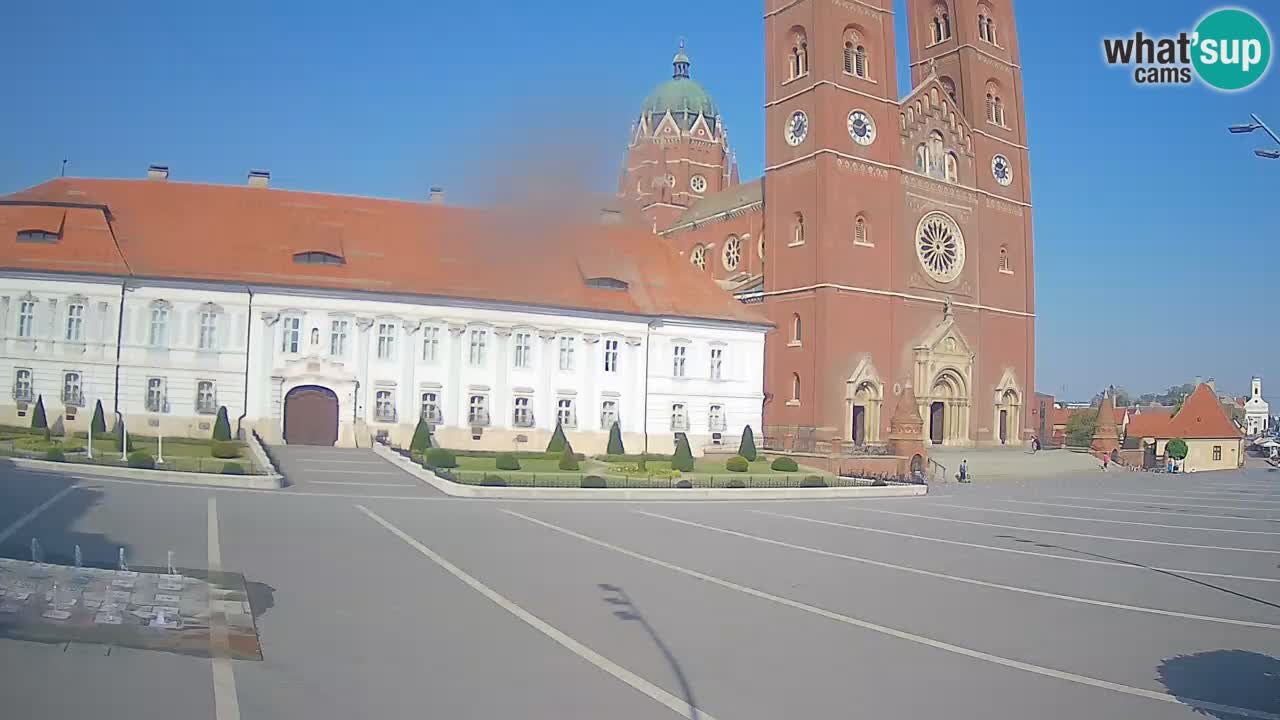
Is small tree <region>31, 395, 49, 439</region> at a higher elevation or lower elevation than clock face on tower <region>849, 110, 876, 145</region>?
lower

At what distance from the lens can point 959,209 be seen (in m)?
57.5

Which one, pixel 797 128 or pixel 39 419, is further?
pixel 797 128

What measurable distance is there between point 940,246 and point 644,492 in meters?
32.9

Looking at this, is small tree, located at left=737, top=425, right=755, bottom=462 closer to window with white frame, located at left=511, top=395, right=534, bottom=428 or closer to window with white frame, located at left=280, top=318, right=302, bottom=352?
window with white frame, located at left=511, top=395, right=534, bottom=428

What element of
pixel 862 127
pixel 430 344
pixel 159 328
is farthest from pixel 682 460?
pixel 862 127

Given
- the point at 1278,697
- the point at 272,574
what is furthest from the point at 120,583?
the point at 1278,697

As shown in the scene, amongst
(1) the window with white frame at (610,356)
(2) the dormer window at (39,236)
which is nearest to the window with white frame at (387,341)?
(1) the window with white frame at (610,356)

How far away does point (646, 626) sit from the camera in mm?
12461

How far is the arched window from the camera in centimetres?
5212

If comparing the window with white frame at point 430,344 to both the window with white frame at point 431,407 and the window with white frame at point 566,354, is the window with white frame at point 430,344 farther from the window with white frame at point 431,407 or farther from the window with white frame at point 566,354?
the window with white frame at point 566,354

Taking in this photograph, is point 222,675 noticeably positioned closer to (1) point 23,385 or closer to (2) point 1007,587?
(2) point 1007,587

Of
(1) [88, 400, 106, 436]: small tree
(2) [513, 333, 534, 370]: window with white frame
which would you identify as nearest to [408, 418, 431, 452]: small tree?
(2) [513, 333, 534, 370]: window with white frame

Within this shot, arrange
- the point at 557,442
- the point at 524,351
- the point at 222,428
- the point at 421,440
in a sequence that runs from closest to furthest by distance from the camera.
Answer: the point at 222,428 → the point at 421,440 → the point at 557,442 → the point at 524,351

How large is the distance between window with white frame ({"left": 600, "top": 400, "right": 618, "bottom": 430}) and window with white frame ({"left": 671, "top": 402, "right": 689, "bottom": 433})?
294 cm
